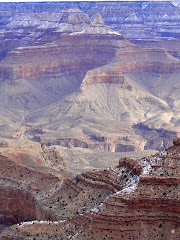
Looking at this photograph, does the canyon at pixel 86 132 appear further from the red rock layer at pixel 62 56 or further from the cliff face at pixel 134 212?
the red rock layer at pixel 62 56

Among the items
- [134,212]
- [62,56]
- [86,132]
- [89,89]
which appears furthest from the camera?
[62,56]

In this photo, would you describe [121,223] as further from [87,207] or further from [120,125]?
[120,125]

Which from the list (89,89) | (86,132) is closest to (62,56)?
(89,89)

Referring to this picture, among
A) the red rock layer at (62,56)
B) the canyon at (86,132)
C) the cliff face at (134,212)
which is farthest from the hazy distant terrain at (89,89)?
the cliff face at (134,212)

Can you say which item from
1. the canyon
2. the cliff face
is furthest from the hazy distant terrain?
the cliff face

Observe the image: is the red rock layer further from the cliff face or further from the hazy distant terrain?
the cliff face

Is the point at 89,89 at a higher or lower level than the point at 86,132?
higher

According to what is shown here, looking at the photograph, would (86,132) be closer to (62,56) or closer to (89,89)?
(89,89)
